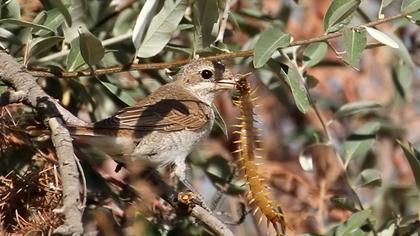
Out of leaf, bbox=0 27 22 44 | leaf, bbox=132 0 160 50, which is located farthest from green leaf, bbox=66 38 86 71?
leaf, bbox=0 27 22 44

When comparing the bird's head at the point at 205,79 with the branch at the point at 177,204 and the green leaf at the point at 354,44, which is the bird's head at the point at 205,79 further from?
the green leaf at the point at 354,44

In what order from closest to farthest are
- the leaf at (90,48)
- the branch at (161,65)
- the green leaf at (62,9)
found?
the leaf at (90,48), the branch at (161,65), the green leaf at (62,9)

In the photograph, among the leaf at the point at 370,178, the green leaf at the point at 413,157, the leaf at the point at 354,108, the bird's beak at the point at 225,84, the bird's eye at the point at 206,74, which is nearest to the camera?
the green leaf at the point at 413,157

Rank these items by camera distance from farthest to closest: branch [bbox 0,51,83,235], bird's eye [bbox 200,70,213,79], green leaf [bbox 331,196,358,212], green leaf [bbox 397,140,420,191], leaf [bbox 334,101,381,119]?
bird's eye [bbox 200,70,213,79], leaf [bbox 334,101,381,119], green leaf [bbox 331,196,358,212], green leaf [bbox 397,140,420,191], branch [bbox 0,51,83,235]

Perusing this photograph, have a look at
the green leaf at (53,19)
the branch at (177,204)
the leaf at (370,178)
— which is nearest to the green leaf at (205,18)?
the green leaf at (53,19)

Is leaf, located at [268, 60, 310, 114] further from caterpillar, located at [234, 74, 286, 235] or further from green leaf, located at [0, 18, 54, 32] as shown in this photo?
green leaf, located at [0, 18, 54, 32]

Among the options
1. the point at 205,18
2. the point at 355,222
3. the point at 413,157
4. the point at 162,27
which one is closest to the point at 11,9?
the point at 162,27

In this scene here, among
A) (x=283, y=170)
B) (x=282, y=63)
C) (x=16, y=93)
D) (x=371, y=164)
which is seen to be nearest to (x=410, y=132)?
(x=371, y=164)
